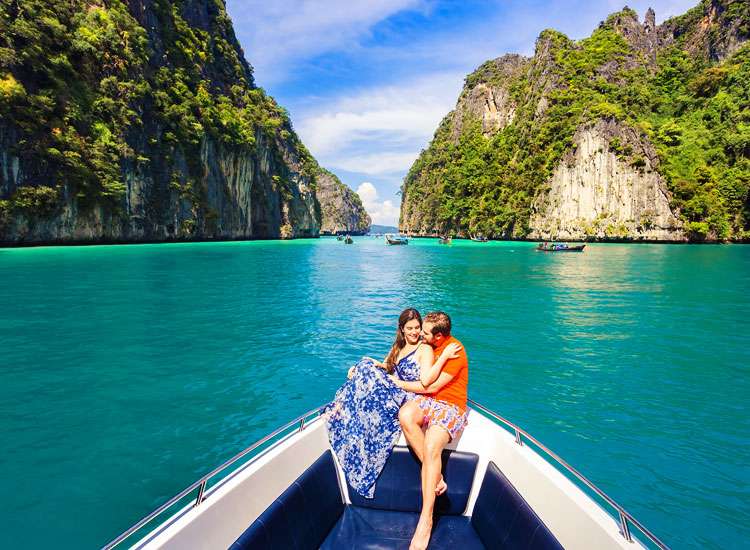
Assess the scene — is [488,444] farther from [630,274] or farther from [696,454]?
[630,274]

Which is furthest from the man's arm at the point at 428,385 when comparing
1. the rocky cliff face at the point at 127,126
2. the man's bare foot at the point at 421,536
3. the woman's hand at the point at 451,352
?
the rocky cliff face at the point at 127,126

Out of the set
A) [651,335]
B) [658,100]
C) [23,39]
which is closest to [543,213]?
[658,100]

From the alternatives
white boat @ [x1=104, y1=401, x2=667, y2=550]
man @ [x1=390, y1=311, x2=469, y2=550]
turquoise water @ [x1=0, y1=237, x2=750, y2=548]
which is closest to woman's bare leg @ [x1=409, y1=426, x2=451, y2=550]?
man @ [x1=390, y1=311, x2=469, y2=550]

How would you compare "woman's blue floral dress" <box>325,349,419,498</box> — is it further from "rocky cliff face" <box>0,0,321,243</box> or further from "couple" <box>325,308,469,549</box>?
"rocky cliff face" <box>0,0,321,243</box>

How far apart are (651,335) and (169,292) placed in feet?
61.9

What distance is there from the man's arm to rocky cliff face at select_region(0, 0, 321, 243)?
47.2 meters

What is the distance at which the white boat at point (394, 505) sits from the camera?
2463 mm

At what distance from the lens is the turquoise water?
4.64 meters

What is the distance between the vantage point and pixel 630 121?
71.1m

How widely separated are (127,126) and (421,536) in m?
58.0

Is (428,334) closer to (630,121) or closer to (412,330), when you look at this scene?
(412,330)

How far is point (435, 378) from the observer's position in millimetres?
3607

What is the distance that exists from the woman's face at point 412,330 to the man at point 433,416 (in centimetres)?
8

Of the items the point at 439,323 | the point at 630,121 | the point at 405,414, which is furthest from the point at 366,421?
the point at 630,121
